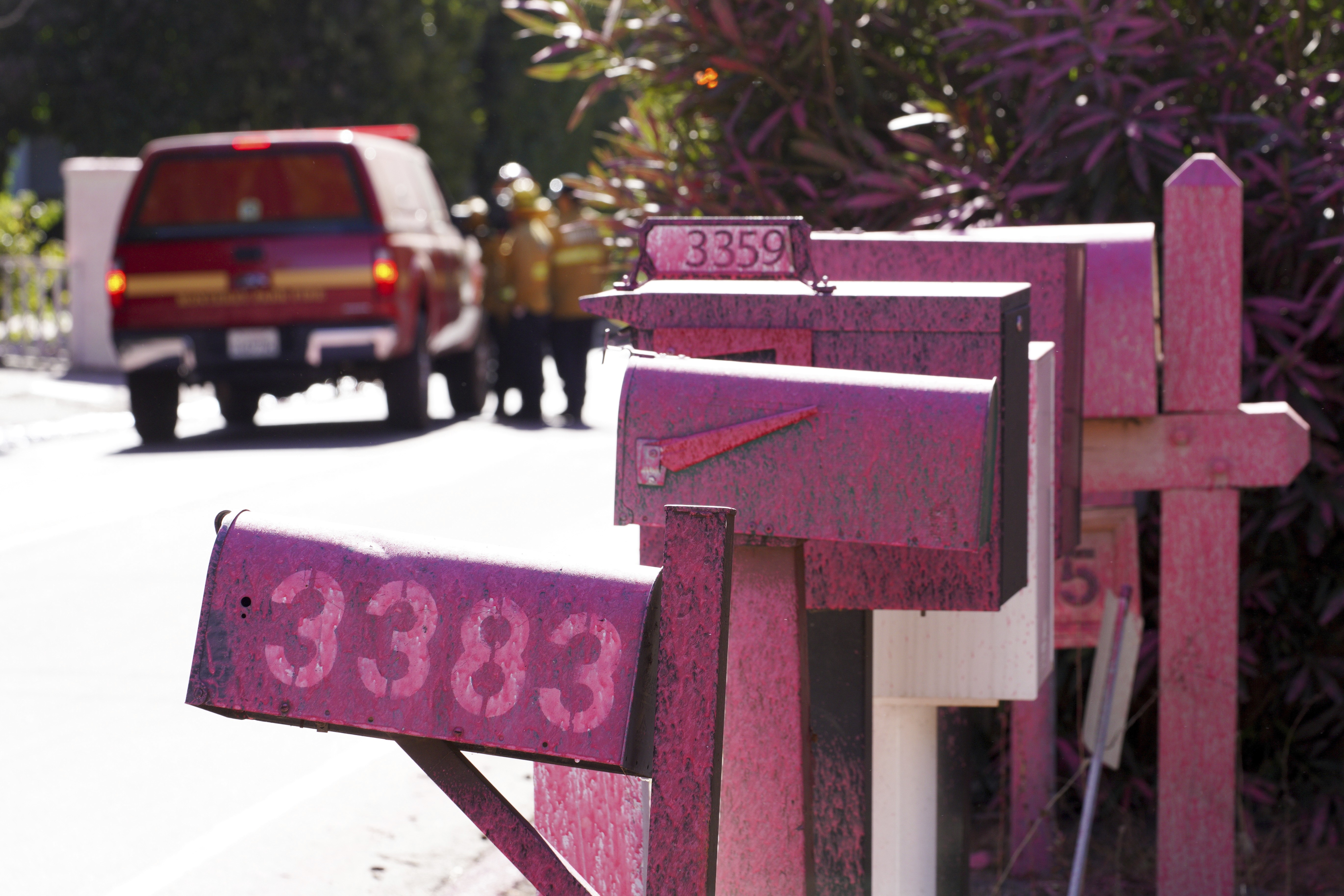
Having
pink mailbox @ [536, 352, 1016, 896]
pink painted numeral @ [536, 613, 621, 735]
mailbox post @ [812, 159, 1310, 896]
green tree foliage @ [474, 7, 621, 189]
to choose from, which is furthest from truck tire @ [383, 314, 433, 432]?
green tree foliage @ [474, 7, 621, 189]

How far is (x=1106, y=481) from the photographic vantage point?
343cm

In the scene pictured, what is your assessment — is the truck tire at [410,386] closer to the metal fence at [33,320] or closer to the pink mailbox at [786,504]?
the metal fence at [33,320]

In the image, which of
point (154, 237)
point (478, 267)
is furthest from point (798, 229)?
point (478, 267)

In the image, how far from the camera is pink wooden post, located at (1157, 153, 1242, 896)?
3.49 metres

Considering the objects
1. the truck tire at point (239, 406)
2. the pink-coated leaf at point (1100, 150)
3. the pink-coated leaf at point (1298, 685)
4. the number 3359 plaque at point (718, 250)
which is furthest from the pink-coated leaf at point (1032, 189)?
the truck tire at point (239, 406)

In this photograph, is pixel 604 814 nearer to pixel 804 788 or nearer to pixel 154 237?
pixel 804 788

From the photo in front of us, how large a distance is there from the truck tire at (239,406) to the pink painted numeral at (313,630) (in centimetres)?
1323

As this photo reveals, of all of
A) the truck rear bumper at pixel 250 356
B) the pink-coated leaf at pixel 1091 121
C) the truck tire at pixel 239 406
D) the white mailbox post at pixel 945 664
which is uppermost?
the pink-coated leaf at pixel 1091 121

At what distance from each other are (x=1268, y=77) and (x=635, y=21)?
1.70 meters

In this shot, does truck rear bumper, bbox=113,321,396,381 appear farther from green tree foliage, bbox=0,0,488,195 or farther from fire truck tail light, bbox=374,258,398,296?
green tree foliage, bbox=0,0,488,195

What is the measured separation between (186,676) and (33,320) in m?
16.0

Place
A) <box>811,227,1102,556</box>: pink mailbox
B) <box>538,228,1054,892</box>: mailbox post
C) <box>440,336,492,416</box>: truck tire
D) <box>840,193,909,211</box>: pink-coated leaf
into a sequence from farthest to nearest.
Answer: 1. <box>440,336,492,416</box>: truck tire
2. <box>840,193,909,211</box>: pink-coated leaf
3. <box>811,227,1102,556</box>: pink mailbox
4. <box>538,228,1054,892</box>: mailbox post

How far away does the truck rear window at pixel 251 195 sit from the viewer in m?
13.0

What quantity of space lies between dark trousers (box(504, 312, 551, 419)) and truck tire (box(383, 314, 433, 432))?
0.79 m
